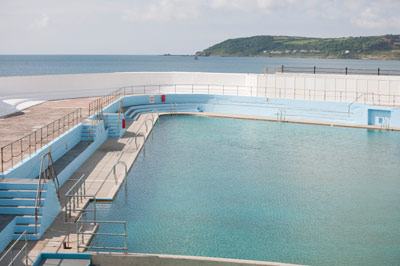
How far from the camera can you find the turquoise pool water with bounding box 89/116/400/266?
1169 cm

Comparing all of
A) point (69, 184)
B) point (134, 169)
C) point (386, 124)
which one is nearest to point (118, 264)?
point (69, 184)

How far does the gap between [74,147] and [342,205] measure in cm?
1056

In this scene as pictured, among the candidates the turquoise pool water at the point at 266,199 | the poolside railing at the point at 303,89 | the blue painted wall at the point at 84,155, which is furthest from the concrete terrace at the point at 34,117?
the turquoise pool water at the point at 266,199

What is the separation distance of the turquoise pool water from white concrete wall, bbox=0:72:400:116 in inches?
254

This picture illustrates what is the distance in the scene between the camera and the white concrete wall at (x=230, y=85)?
31.0 meters

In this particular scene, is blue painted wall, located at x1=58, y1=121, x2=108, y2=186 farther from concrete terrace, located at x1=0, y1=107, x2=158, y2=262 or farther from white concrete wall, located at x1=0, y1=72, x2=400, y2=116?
white concrete wall, located at x1=0, y1=72, x2=400, y2=116

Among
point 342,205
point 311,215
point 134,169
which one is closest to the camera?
point 311,215

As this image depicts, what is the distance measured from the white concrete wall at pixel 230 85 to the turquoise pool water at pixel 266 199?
6445 millimetres

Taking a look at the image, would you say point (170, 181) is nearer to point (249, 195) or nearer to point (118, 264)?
point (249, 195)

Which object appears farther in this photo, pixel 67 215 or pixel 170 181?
pixel 170 181

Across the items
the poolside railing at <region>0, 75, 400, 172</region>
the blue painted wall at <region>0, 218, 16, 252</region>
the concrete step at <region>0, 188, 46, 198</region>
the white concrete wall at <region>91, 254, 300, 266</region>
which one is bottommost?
the white concrete wall at <region>91, 254, 300, 266</region>

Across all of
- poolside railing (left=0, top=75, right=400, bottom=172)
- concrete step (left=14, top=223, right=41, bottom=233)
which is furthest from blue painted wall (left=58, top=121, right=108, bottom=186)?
poolside railing (left=0, top=75, right=400, bottom=172)

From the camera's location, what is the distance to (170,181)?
17.3 meters

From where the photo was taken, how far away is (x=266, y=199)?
1534cm
